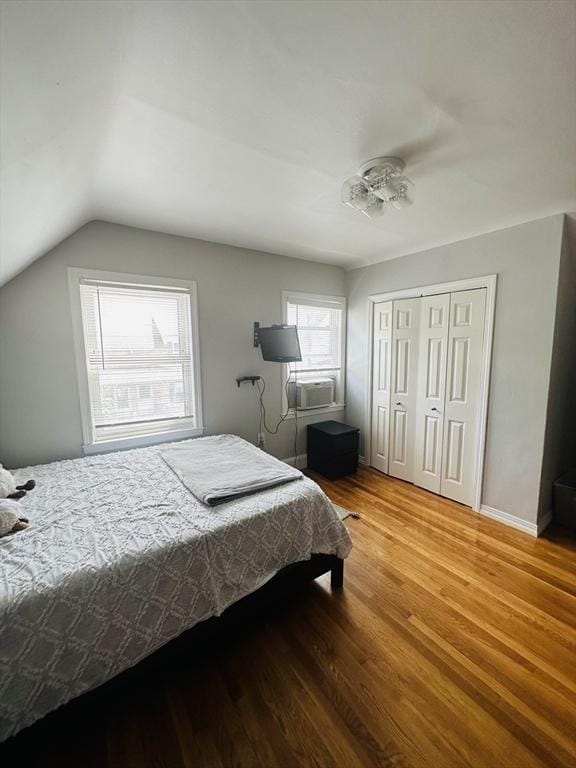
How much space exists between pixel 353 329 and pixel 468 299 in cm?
139

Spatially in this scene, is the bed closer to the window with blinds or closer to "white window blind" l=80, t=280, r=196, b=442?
"white window blind" l=80, t=280, r=196, b=442

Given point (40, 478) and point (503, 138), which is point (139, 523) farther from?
point (503, 138)

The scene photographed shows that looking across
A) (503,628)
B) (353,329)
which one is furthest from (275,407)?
(503,628)

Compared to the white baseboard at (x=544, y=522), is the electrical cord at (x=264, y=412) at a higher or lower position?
higher

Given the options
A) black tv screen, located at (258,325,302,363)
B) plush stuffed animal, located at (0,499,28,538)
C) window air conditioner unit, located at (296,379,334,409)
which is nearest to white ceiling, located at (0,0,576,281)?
black tv screen, located at (258,325,302,363)

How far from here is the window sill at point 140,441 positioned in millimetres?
2537

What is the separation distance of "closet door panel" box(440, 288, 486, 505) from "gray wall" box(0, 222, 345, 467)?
64.5 inches

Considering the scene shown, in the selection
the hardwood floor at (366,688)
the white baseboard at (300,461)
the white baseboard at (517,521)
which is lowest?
the hardwood floor at (366,688)

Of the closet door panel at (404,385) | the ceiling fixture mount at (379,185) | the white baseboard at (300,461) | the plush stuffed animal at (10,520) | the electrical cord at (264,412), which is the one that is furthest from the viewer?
the white baseboard at (300,461)

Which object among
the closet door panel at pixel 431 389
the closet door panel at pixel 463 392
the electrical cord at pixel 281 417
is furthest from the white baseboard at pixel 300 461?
the closet door panel at pixel 463 392

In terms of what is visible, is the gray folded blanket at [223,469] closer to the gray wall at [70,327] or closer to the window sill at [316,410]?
the gray wall at [70,327]

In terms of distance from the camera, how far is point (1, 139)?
991mm

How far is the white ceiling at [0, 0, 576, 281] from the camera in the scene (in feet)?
2.96

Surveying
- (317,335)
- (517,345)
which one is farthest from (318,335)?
(517,345)
